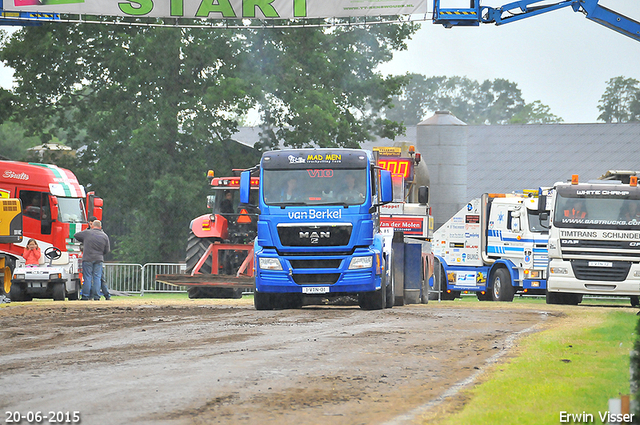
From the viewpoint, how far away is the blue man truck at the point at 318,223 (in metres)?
17.4

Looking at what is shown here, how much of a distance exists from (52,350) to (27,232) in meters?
14.1

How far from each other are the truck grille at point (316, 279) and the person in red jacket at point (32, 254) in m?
8.89

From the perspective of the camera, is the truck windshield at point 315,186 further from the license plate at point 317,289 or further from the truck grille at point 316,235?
the license plate at point 317,289

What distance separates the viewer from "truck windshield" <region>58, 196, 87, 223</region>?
25391 mm

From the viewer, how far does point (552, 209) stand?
2398cm

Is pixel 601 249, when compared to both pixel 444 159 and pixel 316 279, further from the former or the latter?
pixel 444 159

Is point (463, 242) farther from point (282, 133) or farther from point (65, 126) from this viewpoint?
point (65, 126)

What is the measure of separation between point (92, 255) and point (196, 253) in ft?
10.6

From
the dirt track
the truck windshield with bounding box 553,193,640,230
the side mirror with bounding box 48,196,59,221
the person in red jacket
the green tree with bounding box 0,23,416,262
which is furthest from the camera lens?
the green tree with bounding box 0,23,416,262

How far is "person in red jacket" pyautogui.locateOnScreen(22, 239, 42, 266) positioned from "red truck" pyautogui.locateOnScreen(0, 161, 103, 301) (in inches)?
14.2

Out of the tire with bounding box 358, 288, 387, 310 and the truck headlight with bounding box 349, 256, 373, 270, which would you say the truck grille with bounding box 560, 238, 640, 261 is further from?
the truck headlight with bounding box 349, 256, 373, 270

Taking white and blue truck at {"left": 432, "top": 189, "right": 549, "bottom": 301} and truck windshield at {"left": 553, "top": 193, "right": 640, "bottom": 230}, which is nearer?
truck windshield at {"left": 553, "top": 193, "right": 640, "bottom": 230}

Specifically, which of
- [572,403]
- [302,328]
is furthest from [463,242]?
[572,403]

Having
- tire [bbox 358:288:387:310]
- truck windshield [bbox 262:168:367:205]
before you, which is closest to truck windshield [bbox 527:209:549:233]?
tire [bbox 358:288:387:310]
